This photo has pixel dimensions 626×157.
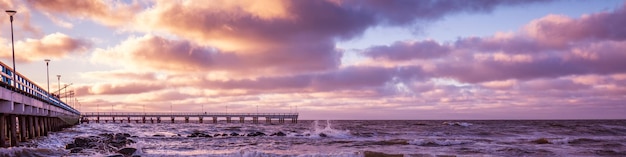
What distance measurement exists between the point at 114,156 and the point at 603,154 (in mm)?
26851

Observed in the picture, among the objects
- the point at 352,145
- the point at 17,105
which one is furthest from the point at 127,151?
the point at 352,145

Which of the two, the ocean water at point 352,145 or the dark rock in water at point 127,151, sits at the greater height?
the dark rock in water at point 127,151

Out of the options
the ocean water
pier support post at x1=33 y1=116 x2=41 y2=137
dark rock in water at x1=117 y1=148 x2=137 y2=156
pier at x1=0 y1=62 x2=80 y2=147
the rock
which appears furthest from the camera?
pier support post at x1=33 y1=116 x2=41 y2=137

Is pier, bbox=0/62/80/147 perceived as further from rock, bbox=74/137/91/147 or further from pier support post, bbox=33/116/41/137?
rock, bbox=74/137/91/147

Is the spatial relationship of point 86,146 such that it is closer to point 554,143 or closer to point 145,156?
point 145,156

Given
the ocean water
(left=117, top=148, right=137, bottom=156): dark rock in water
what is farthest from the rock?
(left=117, top=148, right=137, bottom=156): dark rock in water

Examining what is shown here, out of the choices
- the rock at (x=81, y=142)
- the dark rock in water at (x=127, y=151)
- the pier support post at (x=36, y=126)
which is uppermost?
the pier support post at (x=36, y=126)

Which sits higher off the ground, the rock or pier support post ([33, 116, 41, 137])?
pier support post ([33, 116, 41, 137])

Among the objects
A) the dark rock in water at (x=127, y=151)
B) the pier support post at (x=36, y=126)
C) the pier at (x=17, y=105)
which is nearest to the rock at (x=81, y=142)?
the pier at (x=17, y=105)

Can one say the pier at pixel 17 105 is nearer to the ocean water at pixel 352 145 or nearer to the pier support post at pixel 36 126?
the pier support post at pixel 36 126

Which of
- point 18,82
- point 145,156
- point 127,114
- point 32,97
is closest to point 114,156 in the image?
point 145,156

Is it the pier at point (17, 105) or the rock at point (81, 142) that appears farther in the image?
the rock at point (81, 142)

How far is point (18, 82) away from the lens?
2670 centimetres

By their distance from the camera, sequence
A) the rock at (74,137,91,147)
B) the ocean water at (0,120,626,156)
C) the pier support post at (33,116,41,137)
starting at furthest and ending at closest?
the pier support post at (33,116,41,137), the rock at (74,137,91,147), the ocean water at (0,120,626,156)
